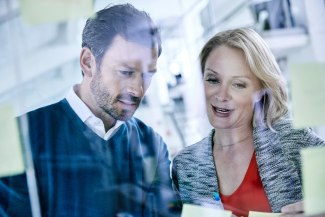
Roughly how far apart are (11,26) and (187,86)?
0.42 metres

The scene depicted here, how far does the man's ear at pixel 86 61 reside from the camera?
0.93 metres

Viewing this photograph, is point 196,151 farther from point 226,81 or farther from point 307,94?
point 307,94

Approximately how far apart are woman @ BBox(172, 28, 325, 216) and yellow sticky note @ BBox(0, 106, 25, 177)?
37 cm

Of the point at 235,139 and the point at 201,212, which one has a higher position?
the point at 235,139

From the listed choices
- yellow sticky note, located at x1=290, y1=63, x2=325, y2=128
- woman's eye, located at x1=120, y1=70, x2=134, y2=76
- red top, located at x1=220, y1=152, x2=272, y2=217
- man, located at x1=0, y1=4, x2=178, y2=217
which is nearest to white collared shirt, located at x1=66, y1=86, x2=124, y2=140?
man, located at x1=0, y1=4, x2=178, y2=217

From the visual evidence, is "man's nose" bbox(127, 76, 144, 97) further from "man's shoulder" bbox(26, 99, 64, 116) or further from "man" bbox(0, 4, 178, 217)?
"man's shoulder" bbox(26, 99, 64, 116)

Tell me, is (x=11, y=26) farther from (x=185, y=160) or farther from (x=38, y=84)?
(x=185, y=160)

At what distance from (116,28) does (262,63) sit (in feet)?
1.21

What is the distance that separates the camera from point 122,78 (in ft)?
3.08

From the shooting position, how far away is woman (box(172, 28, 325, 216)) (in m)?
1.00

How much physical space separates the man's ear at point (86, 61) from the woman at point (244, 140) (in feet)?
0.87

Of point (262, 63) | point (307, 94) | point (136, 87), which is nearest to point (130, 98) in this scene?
point (136, 87)

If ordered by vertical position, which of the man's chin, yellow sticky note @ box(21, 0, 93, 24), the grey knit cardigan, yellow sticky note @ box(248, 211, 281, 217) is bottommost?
yellow sticky note @ box(248, 211, 281, 217)

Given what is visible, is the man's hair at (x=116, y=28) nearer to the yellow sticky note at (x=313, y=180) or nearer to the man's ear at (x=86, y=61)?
the man's ear at (x=86, y=61)
